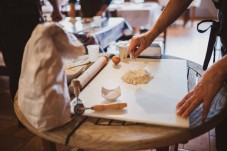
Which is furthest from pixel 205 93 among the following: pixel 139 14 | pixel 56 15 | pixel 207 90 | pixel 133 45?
pixel 139 14

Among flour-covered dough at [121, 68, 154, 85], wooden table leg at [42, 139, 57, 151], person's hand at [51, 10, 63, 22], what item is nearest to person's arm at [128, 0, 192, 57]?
flour-covered dough at [121, 68, 154, 85]

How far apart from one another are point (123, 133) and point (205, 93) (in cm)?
31

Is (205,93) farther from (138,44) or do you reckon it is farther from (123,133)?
(138,44)

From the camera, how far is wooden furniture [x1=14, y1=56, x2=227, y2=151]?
70cm

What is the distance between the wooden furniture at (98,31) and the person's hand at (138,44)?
946mm

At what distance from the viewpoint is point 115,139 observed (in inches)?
27.8

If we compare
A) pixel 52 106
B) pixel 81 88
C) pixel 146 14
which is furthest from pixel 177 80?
pixel 146 14

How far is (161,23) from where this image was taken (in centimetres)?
119

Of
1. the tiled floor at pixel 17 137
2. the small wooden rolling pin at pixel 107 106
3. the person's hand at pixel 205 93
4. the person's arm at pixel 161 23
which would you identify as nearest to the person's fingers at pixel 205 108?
the person's hand at pixel 205 93

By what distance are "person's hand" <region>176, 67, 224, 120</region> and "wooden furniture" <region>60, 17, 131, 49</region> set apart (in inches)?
56.7

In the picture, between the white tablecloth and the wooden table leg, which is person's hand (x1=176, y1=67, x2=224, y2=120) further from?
the white tablecloth

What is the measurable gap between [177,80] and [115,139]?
0.46 meters

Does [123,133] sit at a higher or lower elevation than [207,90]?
lower

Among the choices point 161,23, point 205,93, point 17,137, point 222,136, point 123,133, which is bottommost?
point 17,137
